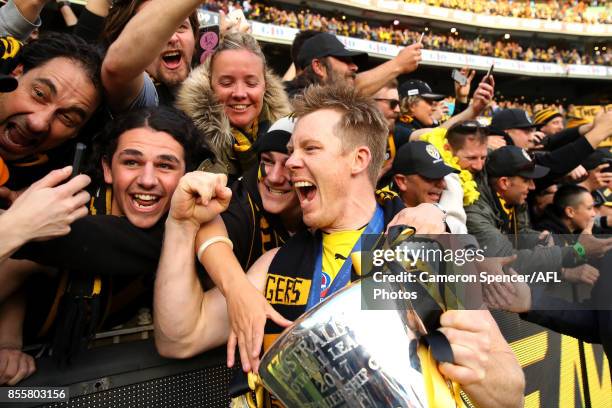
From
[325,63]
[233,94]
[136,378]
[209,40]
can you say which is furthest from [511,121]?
[136,378]

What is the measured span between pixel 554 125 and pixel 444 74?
91.1ft

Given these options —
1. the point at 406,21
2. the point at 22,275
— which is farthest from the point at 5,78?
the point at 406,21

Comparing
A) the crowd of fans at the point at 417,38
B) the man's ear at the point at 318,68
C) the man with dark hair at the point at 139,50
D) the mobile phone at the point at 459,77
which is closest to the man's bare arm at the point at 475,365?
the man with dark hair at the point at 139,50

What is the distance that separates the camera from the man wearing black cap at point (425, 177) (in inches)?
124

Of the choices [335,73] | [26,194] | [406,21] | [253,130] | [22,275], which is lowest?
[22,275]

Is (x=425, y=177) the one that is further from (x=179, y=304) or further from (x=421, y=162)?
(x=179, y=304)

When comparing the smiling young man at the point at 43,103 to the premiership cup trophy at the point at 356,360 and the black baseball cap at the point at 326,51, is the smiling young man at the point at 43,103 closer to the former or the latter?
the premiership cup trophy at the point at 356,360

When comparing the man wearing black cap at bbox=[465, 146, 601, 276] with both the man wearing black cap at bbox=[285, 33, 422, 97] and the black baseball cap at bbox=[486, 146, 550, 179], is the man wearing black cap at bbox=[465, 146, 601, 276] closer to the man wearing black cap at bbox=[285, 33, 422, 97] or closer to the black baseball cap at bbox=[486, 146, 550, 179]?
the black baseball cap at bbox=[486, 146, 550, 179]

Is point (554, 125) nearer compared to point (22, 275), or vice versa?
point (22, 275)

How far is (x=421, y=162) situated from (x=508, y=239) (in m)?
0.94

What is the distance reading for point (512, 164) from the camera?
13.0 ft

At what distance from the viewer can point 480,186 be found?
12.8 feet

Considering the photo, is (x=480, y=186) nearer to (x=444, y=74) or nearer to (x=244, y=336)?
(x=244, y=336)

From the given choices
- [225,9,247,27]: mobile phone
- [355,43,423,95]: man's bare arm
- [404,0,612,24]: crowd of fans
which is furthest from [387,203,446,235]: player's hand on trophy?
[404,0,612,24]: crowd of fans
